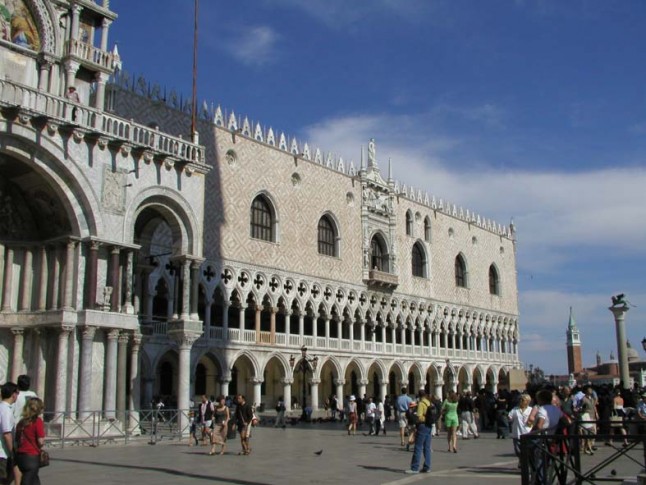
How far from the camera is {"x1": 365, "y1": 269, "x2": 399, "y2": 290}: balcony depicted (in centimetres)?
3356

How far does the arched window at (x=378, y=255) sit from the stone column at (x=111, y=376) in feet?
70.1

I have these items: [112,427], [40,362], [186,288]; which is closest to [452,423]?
[112,427]

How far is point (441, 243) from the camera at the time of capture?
Result: 130ft

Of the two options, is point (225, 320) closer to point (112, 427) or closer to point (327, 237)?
point (327, 237)

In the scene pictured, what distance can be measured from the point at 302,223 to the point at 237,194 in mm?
4093

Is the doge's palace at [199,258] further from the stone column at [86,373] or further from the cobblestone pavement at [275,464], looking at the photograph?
the cobblestone pavement at [275,464]

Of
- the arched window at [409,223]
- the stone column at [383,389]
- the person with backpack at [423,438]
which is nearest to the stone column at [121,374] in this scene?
the person with backpack at [423,438]

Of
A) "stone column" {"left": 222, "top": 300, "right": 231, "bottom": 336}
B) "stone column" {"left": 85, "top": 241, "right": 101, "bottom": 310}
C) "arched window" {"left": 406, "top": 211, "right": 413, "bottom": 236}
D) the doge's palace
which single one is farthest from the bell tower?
"stone column" {"left": 85, "top": 241, "right": 101, "bottom": 310}

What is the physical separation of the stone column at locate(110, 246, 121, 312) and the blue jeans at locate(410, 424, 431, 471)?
761 centimetres

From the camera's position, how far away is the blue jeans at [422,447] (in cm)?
945

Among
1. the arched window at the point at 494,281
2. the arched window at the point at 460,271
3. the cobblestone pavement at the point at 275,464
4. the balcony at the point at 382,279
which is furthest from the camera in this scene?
the arched window at the point at 494,281

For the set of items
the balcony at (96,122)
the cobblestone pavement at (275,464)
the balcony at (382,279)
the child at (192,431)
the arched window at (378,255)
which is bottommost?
the cobblestone pavement at (275,464)

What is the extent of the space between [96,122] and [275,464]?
8.10 metres

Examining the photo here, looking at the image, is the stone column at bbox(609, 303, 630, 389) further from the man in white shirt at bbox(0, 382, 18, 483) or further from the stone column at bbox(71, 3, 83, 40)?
the man in white shirt at bbox(0, 382, 18, 483)
